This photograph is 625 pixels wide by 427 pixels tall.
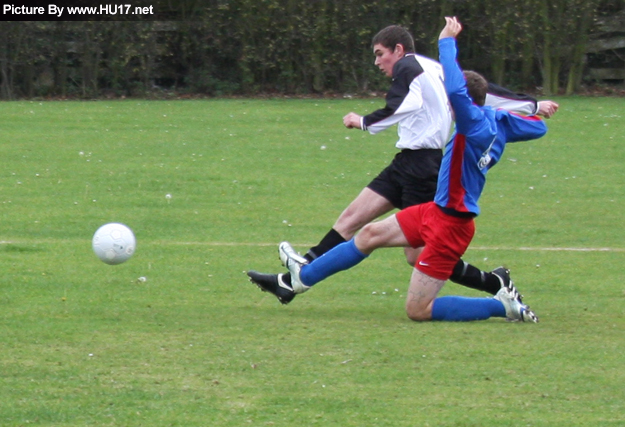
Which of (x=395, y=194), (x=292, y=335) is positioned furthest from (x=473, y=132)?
(x=292, y=335)

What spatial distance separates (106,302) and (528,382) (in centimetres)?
303

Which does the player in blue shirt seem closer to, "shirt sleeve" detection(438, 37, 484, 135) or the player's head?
"shirt sleeve" detection(438, 37, 484, 135)

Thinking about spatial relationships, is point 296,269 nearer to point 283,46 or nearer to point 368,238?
point 368,238

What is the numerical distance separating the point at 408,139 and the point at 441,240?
2.94 ft

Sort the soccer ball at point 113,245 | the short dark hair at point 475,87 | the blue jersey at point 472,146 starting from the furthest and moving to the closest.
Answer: the soccer ball at point 113,245 < the short dark hair at point 475,87 < the blue jersey at point 472,146

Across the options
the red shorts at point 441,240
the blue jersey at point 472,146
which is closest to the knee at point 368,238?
the red shorts at point 441,240

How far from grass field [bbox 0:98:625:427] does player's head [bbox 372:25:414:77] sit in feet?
5.39

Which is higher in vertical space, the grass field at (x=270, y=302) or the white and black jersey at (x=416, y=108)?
the white and black jersey at (x=416, y=108)

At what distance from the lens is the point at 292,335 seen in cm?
601

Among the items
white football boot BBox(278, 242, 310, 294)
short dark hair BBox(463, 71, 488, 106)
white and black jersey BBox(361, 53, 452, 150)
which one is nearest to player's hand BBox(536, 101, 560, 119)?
short dark hair BBox(463, 71, 488, 106)

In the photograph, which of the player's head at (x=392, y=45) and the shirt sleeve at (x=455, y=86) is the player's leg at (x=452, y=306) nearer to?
the shirt sleeve at (x=455, y=86)

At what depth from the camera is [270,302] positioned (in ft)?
23.3

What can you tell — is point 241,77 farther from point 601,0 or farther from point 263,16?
point 601,0

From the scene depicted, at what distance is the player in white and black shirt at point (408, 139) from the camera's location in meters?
6.61
